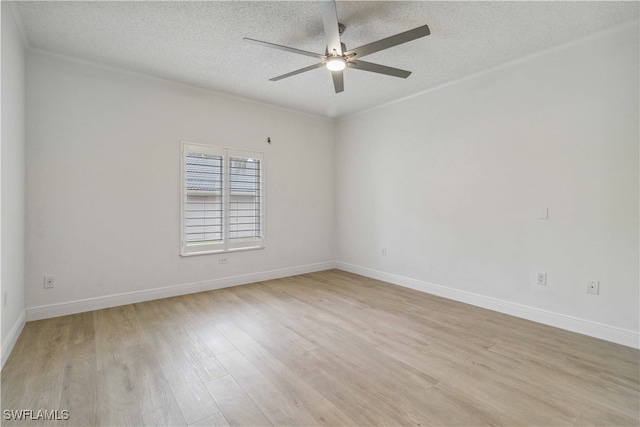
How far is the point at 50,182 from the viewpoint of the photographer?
316cm

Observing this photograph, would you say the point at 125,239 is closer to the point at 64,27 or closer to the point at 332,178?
the point at 64,27

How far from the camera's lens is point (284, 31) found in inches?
107

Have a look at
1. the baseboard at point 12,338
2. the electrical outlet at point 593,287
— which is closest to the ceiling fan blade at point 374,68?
the electrical outlet at point 593,287

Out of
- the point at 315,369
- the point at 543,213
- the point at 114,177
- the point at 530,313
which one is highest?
the point at 114,177

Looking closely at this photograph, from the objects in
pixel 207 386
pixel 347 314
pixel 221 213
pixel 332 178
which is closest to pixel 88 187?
pixel 221 213

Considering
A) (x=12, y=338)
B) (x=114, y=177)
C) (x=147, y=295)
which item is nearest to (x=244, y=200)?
(x=114, y=177)

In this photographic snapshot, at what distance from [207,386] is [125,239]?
2.38 metres

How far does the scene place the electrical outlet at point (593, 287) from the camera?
278 centimetres

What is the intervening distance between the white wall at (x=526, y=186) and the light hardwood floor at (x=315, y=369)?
51cm

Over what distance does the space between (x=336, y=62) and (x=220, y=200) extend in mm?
2598

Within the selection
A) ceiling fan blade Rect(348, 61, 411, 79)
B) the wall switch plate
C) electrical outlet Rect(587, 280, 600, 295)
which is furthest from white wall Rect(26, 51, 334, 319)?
electrical outlet Rect(587, 280, 600, 295)

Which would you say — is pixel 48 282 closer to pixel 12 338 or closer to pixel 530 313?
pixel 12 338

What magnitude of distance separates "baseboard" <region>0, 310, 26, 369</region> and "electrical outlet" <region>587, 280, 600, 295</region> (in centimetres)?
492

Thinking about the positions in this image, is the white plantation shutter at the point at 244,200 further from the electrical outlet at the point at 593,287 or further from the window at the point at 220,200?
the electrical outlet at the point at 593,287
